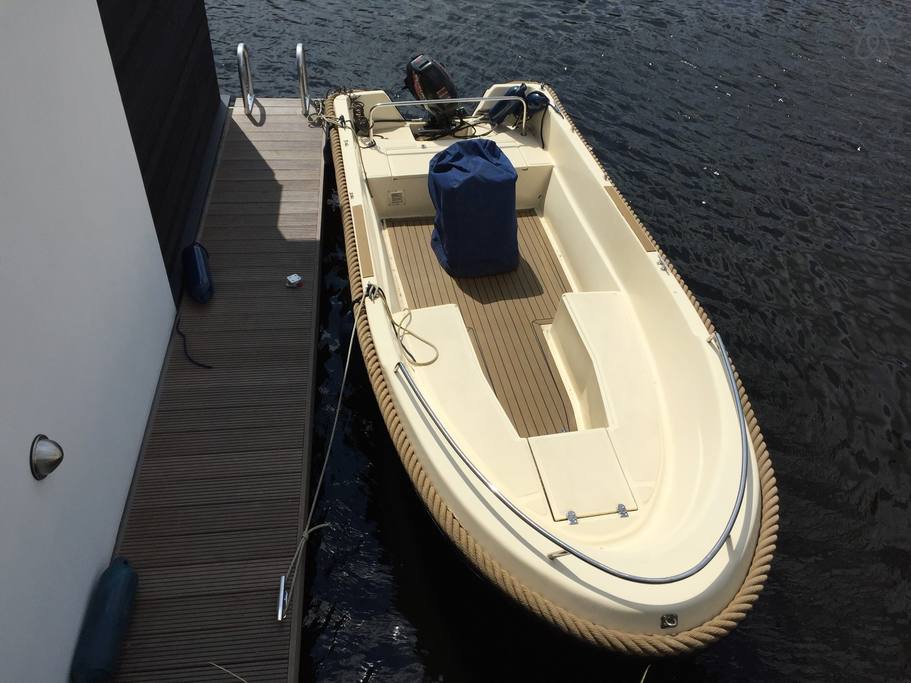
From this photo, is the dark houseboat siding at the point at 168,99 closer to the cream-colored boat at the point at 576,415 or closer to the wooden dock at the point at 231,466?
the wooden dock at the point at 231,466

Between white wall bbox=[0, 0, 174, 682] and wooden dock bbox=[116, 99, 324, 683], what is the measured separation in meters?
0.32

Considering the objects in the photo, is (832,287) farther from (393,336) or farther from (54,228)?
(54,228)

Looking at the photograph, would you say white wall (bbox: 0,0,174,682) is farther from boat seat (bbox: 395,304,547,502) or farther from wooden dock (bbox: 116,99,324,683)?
boat seat (bbox: 395,304,547,502)

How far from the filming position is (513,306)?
5.48 meters

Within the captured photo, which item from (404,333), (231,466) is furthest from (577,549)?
(231,466)

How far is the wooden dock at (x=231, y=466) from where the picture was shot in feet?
12.1

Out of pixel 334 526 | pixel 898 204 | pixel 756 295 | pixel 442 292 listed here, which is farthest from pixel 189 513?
pixel 898 204

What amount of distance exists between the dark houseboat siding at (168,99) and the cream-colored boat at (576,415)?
1543 millimetres

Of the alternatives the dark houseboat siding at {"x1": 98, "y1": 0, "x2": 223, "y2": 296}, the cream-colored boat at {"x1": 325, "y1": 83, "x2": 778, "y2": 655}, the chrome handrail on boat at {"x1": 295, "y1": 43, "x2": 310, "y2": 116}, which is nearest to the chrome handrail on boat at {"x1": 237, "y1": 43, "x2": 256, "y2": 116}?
the dark houseboat siding at {"x1": 98, "y1": 0, "x2": 223, "y2": 296}

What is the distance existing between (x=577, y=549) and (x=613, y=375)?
153 cm

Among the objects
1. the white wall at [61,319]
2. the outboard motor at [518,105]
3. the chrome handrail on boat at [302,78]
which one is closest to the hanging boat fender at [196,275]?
the white wall at [61,319]

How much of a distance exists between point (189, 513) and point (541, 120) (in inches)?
200

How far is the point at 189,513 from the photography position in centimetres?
424

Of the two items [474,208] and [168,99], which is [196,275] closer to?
[168,99]
